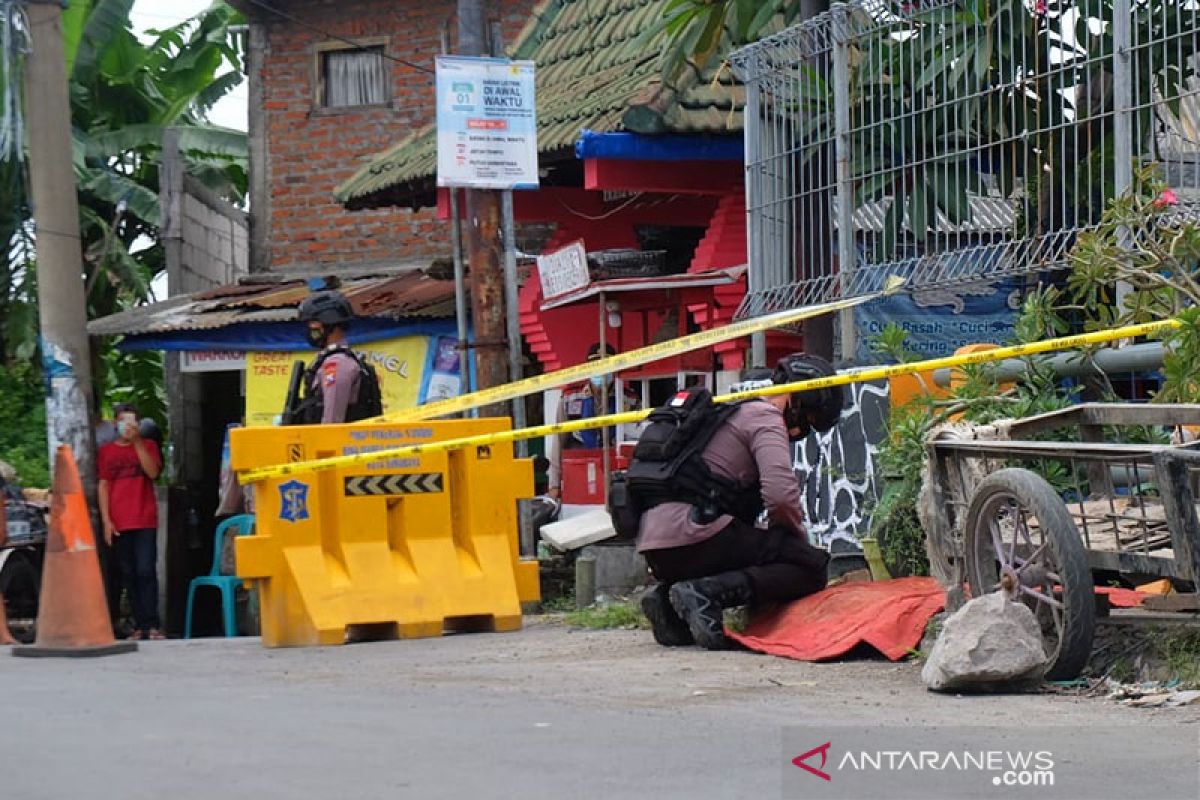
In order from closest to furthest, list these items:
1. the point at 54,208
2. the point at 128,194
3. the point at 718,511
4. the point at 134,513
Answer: the point at 718,511 → the point at 54,208 → the point at 134,513 → the point at 128,194

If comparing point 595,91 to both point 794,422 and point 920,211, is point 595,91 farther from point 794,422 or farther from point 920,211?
point 794,422

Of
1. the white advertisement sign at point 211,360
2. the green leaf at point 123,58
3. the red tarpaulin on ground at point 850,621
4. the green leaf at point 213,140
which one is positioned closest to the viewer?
the red tarpaulin on ground at point 850,621

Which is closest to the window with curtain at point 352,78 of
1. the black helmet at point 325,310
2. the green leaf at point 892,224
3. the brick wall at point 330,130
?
the brick wall at point 330,130

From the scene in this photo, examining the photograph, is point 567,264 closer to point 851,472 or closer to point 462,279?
point 462,279

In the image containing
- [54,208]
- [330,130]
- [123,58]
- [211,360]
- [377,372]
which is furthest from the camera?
[123,58]

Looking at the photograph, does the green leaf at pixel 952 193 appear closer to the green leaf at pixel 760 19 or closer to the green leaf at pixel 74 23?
the green leaf at pixel 760 19

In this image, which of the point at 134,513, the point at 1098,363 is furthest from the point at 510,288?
the point at 1098,363

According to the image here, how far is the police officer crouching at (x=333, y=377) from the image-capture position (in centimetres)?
1111

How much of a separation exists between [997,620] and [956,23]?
4921mm

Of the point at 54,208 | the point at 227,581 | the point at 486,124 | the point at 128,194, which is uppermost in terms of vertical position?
the point at 128,194

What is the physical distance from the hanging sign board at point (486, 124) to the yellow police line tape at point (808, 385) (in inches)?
94.0

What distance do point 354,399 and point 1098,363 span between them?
3.98 m

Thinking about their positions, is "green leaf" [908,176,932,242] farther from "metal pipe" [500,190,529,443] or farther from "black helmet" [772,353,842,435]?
"metal pipe" [500,190,529,443]

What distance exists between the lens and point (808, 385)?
30.1 feet
